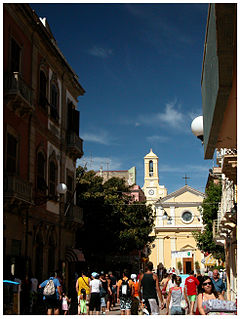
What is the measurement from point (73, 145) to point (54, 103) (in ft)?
8.84

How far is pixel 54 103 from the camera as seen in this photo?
79.7 ft

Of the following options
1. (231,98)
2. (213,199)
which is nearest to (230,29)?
(231,98)

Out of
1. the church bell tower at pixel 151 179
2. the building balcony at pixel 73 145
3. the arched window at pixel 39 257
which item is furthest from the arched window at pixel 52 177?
the church bell tower at pixel 151 179

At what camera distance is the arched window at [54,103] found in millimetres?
23719

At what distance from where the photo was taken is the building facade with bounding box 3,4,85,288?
17.8 meters

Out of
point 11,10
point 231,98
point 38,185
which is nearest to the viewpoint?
point 231,98

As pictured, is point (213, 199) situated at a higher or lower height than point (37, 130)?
lower

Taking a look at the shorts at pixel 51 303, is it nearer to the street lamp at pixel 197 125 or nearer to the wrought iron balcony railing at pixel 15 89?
the wrought iron balcony railing at pixel 15 89

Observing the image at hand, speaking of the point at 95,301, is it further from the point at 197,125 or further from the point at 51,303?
the point at 197,125

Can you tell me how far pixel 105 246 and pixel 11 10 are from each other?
1743cm

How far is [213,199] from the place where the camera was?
35.8m

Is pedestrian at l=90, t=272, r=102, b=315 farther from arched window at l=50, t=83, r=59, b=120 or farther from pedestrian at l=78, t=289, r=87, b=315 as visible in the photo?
arched window at l=50, t=83, r=59, b=120

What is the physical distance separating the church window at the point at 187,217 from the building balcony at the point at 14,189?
53.3 m

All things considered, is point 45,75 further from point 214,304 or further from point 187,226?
point 187,226
